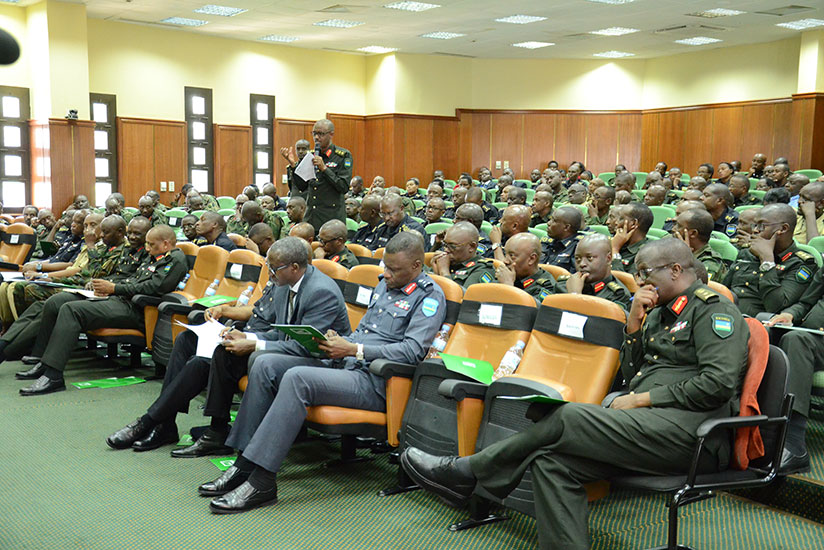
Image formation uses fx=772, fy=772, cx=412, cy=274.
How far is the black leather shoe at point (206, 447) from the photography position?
3844mm

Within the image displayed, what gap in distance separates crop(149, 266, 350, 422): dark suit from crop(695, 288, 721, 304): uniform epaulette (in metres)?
1.75

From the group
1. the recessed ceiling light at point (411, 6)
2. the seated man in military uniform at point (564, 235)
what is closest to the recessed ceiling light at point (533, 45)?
the recessed ceiling light at point (411, 6)

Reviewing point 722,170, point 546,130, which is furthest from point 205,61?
point 722,170

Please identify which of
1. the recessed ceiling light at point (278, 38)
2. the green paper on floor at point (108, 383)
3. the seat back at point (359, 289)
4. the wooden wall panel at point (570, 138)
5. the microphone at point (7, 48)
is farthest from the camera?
the wooden wall panel at point (570, 138)

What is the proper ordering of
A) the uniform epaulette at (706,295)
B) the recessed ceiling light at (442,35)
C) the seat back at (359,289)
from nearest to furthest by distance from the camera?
the uniform epaulette at (706,295)
the seat back at (359,289)
the recessed ceiling light at (442,35)

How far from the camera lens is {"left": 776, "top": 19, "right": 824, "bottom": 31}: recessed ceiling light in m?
12.9

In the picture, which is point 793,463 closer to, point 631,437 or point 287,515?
point 631,437

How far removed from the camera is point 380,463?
12.5 ft

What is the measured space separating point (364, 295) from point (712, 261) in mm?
2047

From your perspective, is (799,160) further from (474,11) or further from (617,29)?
(474,11)

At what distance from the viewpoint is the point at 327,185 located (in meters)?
7.11

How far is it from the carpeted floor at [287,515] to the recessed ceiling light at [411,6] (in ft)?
30.8

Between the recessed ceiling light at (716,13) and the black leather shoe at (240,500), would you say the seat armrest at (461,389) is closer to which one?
the black leather shoe at (240,500)

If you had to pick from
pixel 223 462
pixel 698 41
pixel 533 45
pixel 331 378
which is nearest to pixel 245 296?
pixel 223 462
